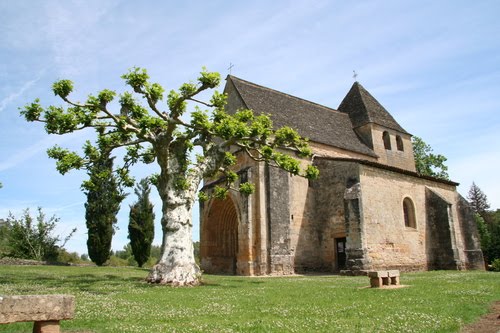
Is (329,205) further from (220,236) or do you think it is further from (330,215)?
(220,236)

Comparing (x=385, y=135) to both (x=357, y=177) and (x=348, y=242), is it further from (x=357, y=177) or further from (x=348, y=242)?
(x=348, y=242)

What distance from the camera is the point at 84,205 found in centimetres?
2773

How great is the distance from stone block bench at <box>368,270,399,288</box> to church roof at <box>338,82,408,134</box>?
18.2m

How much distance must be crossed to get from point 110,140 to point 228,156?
15.8 ft

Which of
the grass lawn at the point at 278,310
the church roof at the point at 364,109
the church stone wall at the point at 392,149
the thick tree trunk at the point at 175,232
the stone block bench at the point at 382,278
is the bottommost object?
the grass lawn at the point at 278,310

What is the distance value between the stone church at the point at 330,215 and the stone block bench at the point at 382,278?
18.6ft

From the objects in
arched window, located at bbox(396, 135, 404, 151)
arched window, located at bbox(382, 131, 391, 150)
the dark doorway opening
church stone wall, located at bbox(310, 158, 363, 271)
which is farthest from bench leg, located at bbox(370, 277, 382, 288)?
arched window, located at bbox(396, 135, 404, 151)

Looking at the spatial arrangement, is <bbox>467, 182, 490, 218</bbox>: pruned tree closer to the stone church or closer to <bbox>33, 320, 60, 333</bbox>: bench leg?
the stone church

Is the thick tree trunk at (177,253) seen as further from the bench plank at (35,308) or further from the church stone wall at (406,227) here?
the church stone wall at (406,227)

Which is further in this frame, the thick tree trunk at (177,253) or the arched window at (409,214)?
the arched window at (409,214)

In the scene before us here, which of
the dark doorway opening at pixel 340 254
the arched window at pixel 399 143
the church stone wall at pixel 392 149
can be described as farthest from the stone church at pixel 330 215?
the arched window at pixel 399 143

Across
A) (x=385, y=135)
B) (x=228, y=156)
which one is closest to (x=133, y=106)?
(x=228, y=156)

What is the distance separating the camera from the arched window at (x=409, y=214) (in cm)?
2311

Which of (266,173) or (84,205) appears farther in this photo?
(84,205)
